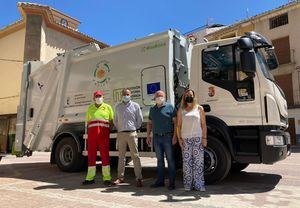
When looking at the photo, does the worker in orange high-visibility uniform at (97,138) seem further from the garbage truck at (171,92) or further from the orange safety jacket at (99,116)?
the garbage truck at (171,92)

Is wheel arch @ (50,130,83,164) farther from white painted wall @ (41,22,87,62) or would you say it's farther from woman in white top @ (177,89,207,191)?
white painted wall @ (41,22,87,62)

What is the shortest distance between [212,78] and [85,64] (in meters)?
3.45

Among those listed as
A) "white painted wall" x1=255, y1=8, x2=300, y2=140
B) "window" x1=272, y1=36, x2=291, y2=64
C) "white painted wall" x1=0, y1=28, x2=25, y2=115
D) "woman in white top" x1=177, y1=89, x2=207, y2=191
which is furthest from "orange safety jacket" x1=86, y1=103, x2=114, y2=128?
"window" x1=272, y1=36, x2=291, y2=64

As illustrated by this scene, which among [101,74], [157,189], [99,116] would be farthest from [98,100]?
[157,189]

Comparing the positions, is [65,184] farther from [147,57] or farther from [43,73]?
[43,73]

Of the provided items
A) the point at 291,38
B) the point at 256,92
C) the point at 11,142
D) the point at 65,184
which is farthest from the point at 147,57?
the point at 291,38

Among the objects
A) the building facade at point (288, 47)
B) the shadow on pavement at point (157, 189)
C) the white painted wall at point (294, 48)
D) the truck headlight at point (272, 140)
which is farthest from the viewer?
the building facade at point (288, 47)

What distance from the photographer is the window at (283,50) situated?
25297 millimetres

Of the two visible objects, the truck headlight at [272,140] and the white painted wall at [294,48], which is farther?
the white painted wall at [294,48]

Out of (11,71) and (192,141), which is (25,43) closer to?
(11,71)

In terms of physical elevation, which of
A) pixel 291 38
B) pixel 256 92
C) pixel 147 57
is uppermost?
pixel 291 38

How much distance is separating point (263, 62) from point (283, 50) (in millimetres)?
20830

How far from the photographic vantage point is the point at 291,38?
25094 mm

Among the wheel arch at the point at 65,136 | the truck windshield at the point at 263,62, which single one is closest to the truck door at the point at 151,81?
the truck windshield at the point at 263,62
